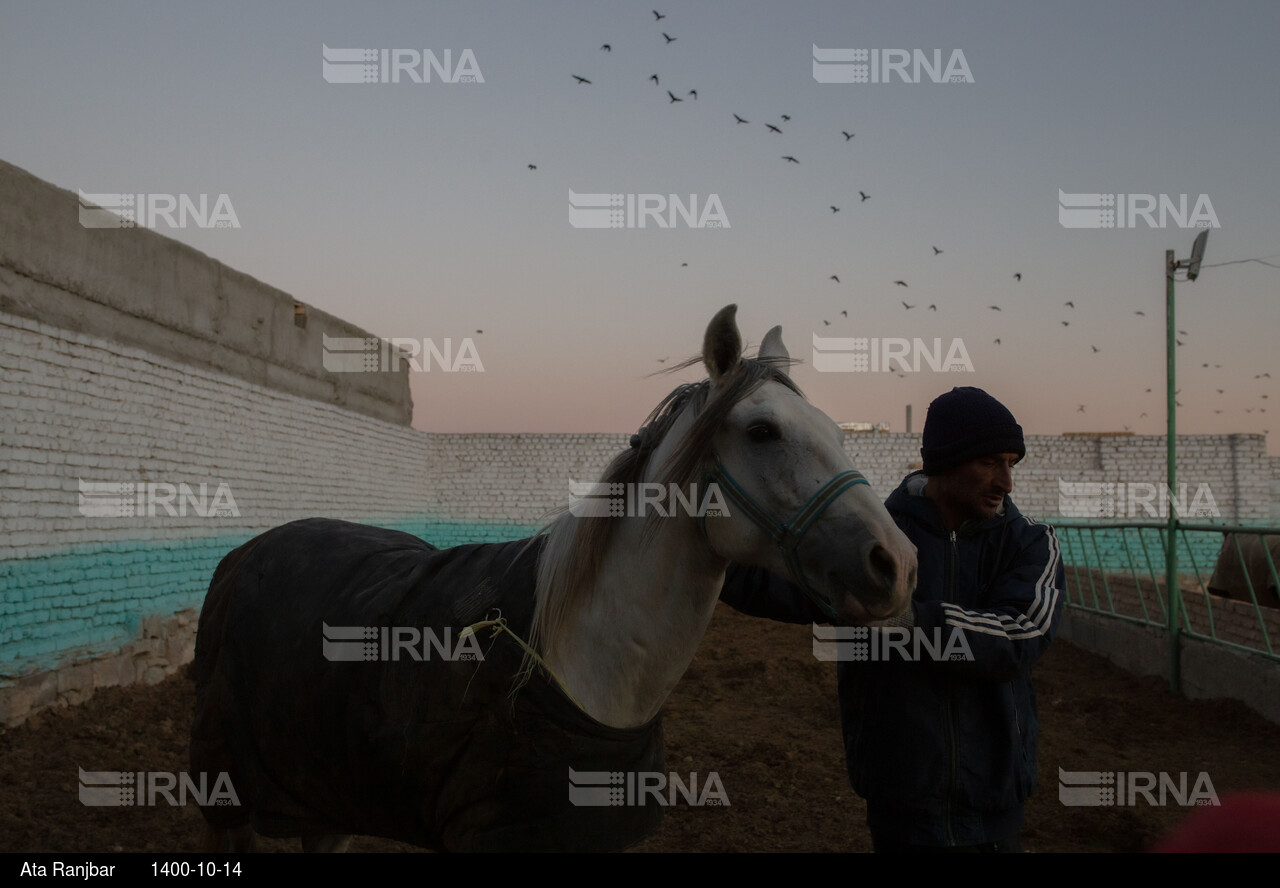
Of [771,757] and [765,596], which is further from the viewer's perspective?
[771,757]

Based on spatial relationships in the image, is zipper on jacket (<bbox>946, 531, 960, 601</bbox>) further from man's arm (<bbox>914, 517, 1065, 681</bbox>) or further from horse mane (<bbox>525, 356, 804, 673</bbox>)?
horse mane (<bbox>525, 356, 804, 673</bbox>)

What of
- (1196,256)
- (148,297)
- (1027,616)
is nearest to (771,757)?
(1027,616)

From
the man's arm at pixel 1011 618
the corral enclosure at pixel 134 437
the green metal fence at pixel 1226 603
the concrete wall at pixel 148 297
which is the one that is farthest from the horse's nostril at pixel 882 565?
the concrete wall at pixel 148 297

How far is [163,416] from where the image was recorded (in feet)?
24.2

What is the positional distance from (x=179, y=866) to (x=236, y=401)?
698 cm

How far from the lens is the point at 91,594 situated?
639 centimetres

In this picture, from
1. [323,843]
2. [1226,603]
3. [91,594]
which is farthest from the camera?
[1226,603]

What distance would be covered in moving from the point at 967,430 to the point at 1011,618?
43 cm

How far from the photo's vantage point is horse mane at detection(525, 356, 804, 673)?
6.52ft

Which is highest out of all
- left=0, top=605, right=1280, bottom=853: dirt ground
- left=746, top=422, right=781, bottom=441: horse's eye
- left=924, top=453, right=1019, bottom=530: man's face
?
left=746, top=422, right=781, bottom=441: horse's eye

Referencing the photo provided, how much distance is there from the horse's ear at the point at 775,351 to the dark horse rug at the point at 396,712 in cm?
84

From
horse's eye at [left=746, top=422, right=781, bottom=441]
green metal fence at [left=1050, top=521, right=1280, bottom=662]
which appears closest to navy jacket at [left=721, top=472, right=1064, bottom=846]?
horse's eye at [left=746, top=422, right=781, bottom=441]

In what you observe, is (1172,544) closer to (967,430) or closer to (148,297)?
(967,430)

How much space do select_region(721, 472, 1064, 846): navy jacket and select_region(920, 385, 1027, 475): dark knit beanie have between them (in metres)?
0.15
